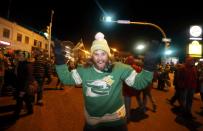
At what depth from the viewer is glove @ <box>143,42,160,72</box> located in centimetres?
317

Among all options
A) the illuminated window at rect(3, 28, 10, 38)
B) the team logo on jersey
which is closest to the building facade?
the illuminated window at rect(3, 28, 10, 38)

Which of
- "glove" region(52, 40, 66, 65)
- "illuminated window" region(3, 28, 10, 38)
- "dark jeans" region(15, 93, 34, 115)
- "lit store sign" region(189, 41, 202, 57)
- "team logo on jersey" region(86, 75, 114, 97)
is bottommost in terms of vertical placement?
"dark jeans" region(15, 93, 34, 115)

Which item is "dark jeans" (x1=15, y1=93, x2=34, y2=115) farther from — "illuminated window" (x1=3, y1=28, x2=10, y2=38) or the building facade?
"illuminated window" (x1=3, y1=28, x2=10, y2=38)

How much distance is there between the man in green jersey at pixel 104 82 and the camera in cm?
318

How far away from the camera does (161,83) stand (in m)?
18.4

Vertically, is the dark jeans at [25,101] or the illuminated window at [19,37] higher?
the illuminated window at [19,37]

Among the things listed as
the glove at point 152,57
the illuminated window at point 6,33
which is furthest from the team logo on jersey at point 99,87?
the illuminated window at point 6,33

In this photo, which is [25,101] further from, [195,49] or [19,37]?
[19,37]

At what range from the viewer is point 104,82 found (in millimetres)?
3223

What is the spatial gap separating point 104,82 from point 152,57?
66 centimetres

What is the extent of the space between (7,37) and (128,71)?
30.3m

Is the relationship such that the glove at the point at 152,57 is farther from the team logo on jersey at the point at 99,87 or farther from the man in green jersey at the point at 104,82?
the team logo on jersey at the point at 99,87

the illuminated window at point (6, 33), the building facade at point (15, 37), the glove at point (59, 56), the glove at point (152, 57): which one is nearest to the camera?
the glove at point (152, 57)

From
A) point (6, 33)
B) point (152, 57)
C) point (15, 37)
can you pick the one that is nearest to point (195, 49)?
point (152, 57)
